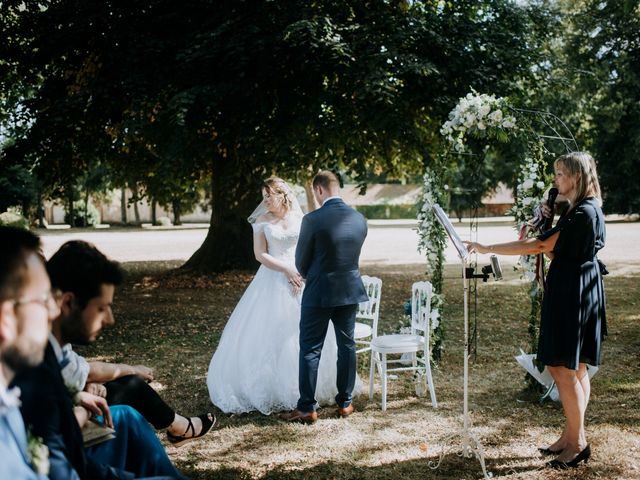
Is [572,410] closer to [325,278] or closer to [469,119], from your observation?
[325,278]

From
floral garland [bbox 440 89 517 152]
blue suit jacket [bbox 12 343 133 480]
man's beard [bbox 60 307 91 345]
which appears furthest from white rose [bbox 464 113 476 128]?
blue suit jacket [bbox 12 343 133 480]

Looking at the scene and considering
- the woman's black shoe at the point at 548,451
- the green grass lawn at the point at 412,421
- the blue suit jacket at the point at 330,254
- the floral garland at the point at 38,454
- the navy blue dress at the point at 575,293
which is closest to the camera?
the floral garland at the point at 38,454

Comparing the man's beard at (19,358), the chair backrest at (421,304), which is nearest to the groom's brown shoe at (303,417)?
the chair backrest at (421,304)

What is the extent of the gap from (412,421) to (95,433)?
3578 millimetres

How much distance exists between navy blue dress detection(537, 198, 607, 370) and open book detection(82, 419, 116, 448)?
10.4ft

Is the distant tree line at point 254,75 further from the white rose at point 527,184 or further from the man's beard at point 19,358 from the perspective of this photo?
the man's beard at point 19,358

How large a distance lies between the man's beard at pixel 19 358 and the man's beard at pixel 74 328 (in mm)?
833

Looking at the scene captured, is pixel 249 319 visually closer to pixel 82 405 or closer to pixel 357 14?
pixel 82 405

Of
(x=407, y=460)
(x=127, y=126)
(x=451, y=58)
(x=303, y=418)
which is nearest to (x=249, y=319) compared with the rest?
(x=303, y=418)

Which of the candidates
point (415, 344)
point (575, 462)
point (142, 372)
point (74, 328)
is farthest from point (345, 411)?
point (74, 328)

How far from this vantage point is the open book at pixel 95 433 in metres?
2.80

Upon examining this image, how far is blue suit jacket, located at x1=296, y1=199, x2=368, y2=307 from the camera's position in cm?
566

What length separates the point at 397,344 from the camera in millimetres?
6074

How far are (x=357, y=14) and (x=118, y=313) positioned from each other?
26.4 feet
